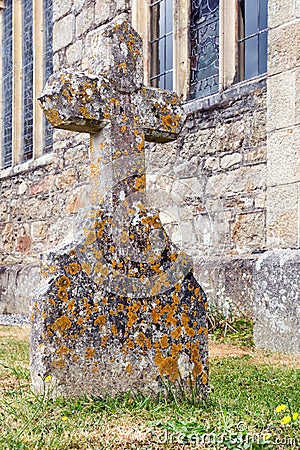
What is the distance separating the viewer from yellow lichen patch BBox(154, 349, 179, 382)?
3406mm

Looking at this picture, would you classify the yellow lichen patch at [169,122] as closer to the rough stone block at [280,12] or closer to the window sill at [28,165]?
the rough stone block at [280,12]

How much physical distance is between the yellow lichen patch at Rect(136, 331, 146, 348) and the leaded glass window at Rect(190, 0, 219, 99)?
13.2 feet

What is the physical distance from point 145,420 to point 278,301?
104 inches

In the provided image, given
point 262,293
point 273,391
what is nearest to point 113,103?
point 273,391

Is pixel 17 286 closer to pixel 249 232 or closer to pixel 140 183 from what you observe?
pixel 249 232

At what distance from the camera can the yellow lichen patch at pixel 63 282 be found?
323 centimetres

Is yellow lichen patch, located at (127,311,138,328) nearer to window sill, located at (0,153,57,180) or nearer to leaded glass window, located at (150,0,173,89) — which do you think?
leaded glass window, located at (150,0,173,89)

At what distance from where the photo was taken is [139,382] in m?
3.37

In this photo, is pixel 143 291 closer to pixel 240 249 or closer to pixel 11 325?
pixel 240 249

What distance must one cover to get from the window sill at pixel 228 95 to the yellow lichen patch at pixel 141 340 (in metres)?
3.35

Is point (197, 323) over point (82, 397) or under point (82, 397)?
over

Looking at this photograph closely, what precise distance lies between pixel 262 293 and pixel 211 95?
7.35 ft

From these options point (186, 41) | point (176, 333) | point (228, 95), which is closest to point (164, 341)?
point (176, 333)

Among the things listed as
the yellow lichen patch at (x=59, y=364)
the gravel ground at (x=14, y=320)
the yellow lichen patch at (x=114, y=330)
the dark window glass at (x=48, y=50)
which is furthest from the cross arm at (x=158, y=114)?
the dark window glass at (x=48, y=50)
